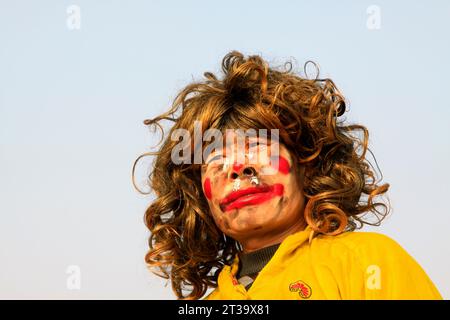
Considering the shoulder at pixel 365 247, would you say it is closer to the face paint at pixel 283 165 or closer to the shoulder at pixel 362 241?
the shoulder at pixel 362 241

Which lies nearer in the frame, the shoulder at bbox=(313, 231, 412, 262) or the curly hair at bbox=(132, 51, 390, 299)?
the shoulder at bbox=(313, 231, 412, 262)

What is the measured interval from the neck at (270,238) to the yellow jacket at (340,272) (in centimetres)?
7

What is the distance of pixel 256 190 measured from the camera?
3064mm

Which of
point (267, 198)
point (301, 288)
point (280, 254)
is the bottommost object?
point (301, 288)

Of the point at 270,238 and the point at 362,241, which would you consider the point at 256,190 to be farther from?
the point at 362,241

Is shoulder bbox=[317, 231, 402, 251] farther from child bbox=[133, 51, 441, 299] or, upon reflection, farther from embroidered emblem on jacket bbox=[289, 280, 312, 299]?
embroidered emblem on jacket bbox=[289, 280, 312, 299]

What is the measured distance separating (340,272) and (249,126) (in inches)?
29.6

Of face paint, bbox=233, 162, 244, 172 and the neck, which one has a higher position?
face paint, bbox=233, 162, 244, 172

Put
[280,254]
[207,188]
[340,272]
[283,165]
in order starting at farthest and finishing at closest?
[207,188] < [283,165] < [280,254] < [340,272]

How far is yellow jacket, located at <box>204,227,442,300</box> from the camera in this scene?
9.01 ft

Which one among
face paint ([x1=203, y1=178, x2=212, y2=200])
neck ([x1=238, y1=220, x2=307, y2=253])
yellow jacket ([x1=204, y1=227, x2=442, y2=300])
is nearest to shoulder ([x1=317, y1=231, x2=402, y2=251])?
yellow jacket ([x1=204, y1=227, x2=442, y2=300])

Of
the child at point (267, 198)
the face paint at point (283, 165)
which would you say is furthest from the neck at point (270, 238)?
the face paint at point (283, 165)

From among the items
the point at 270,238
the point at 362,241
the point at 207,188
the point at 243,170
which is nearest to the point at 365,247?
the point at 362,241

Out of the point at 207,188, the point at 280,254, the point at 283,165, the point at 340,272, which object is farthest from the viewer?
the point at 207,188
